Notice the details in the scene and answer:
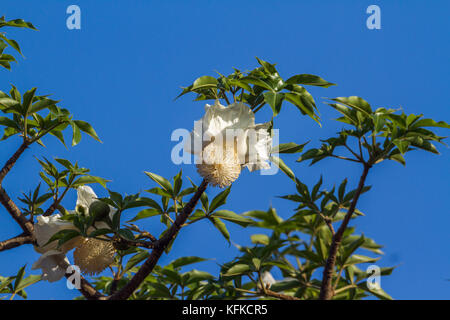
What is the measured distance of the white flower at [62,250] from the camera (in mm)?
1500

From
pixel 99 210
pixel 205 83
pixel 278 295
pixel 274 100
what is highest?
pixel 205 83

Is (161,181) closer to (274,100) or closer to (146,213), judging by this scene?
(146,213)

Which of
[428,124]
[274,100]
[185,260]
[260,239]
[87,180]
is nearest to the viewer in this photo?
[274,100]

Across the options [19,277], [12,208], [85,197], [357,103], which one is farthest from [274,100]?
[19,277]

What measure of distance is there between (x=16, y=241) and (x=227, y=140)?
2.60 feet

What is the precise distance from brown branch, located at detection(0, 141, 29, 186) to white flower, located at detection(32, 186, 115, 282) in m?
0.26

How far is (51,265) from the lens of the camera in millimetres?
1510

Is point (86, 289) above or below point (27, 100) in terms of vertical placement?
below

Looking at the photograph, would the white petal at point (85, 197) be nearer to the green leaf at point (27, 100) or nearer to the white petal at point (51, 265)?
the white petal at point (51, 265)

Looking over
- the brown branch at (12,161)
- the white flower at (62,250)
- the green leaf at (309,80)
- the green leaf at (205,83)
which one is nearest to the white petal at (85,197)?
the white flower at (62,250)

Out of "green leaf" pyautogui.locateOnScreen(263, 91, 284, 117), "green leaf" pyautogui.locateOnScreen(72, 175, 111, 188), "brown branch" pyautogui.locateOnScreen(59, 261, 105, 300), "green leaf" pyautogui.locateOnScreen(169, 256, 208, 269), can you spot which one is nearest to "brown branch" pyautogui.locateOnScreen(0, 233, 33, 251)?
"brown branch" pyautogui.locateOnScreen(59, 261, 105, 300)
